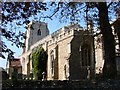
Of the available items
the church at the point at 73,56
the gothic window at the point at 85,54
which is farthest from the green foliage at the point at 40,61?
the gothic window at the point at 85,54

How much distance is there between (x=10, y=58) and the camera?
11.2 metres

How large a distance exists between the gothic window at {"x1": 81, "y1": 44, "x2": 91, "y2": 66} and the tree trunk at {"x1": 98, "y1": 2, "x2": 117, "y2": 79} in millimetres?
20670

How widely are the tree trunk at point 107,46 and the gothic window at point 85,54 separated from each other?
20.7 meters

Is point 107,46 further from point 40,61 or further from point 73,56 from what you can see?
point 40,61

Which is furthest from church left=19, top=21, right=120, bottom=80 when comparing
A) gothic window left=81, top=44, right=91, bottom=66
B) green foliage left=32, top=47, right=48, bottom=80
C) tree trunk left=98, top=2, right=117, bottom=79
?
tree trunk left=98, top=2, right=117, bottom=79

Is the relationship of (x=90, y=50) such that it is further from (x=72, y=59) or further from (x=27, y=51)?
(x=27, y=51)

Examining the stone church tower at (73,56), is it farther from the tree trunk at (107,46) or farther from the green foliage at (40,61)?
the tree trunk at (107,46)

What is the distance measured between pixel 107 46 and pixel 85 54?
21543 millimetres

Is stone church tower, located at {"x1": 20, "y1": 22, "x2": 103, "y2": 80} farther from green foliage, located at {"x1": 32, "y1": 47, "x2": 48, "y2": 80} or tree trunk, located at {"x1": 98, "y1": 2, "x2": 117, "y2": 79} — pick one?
tree trunk, located at {"x1": 98, "y1": 2, "x2": 117, "y2": 79}

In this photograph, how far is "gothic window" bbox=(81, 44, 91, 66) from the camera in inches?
1358

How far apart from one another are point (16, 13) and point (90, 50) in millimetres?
23074

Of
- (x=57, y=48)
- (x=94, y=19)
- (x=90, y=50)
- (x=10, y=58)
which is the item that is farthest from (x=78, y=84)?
(x=57, y=48)

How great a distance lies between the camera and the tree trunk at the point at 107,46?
42.7 ft

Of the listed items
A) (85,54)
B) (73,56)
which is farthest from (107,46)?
(73,56)
